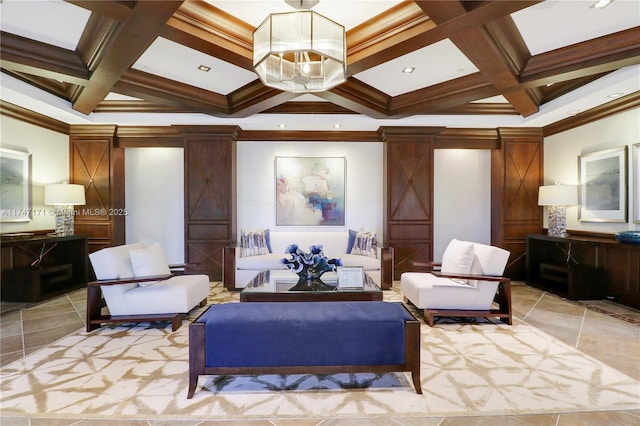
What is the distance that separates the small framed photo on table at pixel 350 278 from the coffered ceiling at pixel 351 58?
82.3 inches

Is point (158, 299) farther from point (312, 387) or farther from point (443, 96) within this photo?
point (443, 96)

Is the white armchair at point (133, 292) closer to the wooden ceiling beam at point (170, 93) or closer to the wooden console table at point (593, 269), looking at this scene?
the wooden ceiling beam at point (170, 93)

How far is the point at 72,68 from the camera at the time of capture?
333 centimetres

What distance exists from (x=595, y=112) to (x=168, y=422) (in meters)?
6.36

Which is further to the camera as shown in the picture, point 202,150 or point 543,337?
point 202,150

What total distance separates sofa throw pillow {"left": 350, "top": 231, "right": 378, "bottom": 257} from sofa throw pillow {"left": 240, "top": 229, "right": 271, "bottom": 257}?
1.51m

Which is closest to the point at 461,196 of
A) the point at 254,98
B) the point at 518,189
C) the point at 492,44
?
the point at 518,189

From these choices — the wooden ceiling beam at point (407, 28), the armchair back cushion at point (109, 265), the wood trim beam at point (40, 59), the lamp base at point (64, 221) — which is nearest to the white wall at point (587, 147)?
the wooden ceiling beam at point (407, 28)

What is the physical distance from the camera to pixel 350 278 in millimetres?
3336

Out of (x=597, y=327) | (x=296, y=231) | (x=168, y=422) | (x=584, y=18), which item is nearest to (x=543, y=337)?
(x=597, y=327)

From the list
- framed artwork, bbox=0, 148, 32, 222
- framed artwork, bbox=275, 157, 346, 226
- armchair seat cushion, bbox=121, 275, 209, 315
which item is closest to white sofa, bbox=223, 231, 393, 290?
framed artwork, bbox=275, 157, 346, 226

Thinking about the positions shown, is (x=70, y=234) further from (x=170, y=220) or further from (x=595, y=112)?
(x=595, y=112)

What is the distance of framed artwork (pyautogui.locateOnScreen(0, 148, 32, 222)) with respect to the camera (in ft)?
14.3

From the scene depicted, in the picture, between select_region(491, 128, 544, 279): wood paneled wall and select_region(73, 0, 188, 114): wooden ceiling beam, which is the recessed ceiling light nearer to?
select_region(73, 0, 188, 114): wooden ceiling beam
